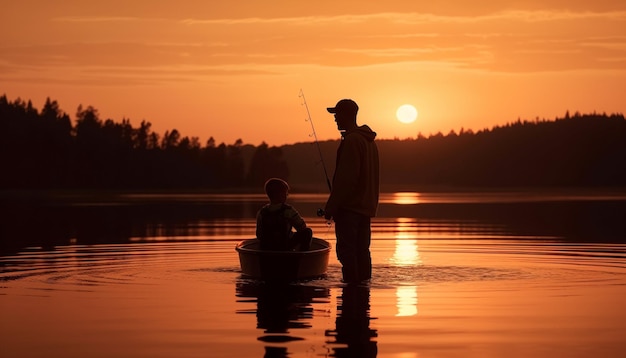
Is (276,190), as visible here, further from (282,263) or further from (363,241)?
(363,241)

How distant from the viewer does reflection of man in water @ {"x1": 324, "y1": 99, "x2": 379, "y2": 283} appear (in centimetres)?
1536

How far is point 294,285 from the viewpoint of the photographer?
15852 mm

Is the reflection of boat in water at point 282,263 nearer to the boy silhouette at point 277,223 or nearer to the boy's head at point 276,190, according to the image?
the boy silhouette at point 277,223

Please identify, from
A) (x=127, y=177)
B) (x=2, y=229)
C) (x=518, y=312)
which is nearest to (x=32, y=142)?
(x=127, y=177)

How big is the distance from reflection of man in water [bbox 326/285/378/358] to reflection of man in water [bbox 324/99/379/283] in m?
0.79

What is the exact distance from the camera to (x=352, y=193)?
15398 mm

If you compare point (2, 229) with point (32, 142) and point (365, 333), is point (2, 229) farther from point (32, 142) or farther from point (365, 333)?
point (32, 142)

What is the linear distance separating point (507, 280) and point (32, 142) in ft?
562

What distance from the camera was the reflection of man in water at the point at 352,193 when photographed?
1536 cm

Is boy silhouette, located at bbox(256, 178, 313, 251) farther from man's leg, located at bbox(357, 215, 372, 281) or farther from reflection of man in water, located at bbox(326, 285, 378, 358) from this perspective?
reflection of man in water, located at bbox(326, 285, 378, 358)

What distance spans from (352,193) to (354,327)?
4329 mm

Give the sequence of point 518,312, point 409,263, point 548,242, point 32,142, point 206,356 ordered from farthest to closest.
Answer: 1. point 32,142
2. point 548,242
3. point 409,263
4. point 518,312
5. point 206,356

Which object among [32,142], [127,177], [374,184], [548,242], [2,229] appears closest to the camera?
[374,184]

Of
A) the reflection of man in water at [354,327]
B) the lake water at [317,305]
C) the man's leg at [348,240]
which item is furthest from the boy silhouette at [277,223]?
the reflection of man in water at [354,327]
